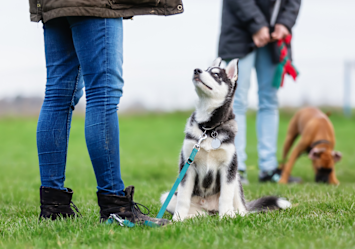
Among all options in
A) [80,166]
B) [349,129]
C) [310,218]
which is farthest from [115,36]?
[349,129]

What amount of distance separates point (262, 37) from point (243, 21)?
0.32 m

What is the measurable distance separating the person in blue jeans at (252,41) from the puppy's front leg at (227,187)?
194 centimetres

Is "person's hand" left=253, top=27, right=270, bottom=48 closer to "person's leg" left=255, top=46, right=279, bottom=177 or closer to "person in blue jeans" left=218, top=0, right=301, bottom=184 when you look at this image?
"person in blue jeans" left=218, top=0, right=301, bottom=184

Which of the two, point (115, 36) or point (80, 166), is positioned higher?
point (115, 36)

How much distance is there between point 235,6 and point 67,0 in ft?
9.82

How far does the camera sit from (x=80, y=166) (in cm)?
788

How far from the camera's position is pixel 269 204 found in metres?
3.10

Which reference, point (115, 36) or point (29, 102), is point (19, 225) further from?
point (29, 102)

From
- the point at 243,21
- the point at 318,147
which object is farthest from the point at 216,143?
the point at 318,147

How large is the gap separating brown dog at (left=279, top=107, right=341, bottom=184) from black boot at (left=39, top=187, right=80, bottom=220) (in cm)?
378

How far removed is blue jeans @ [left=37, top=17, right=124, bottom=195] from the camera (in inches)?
93.0

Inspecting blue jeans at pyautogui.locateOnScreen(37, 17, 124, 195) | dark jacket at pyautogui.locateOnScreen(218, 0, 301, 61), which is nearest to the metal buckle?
blue jeans at pyautogui.locateOnScreen(37, 17, 124, 195)

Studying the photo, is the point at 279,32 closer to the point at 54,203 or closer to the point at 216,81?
the point at 216,81

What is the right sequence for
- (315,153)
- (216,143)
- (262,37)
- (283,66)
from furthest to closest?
(315,153), (283,66), (262,37), (216,143)
